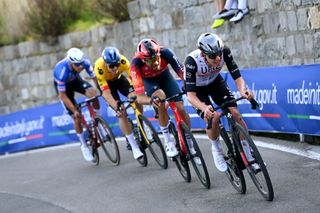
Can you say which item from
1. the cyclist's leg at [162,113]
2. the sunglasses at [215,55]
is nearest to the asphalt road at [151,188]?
the cyclist's leg at [162,113]

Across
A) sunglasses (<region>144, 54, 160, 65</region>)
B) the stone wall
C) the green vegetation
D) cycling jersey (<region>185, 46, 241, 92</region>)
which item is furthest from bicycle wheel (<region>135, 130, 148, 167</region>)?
the green vegetation

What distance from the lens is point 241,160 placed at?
859 cm

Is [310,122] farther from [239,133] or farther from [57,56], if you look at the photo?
[57,56]

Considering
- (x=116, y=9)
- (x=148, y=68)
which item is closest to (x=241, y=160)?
(x=148, y=68)

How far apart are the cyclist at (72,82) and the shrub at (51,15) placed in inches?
393

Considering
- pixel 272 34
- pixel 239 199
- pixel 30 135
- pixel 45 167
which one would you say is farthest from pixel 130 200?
pixel 30 135

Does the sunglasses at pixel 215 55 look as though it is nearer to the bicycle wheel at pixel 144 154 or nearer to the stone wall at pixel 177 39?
the bicycle wheel at pixel 144 154

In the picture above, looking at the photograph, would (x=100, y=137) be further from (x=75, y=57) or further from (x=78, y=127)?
(x=75, y=57)

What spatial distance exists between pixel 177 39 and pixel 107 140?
6.03 metres

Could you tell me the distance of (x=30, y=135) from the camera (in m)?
18.7

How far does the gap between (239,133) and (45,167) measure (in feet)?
23.0

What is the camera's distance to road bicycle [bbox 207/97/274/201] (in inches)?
316

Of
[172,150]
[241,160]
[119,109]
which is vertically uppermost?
[119,109]

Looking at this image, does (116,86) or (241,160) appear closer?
(241,160)
